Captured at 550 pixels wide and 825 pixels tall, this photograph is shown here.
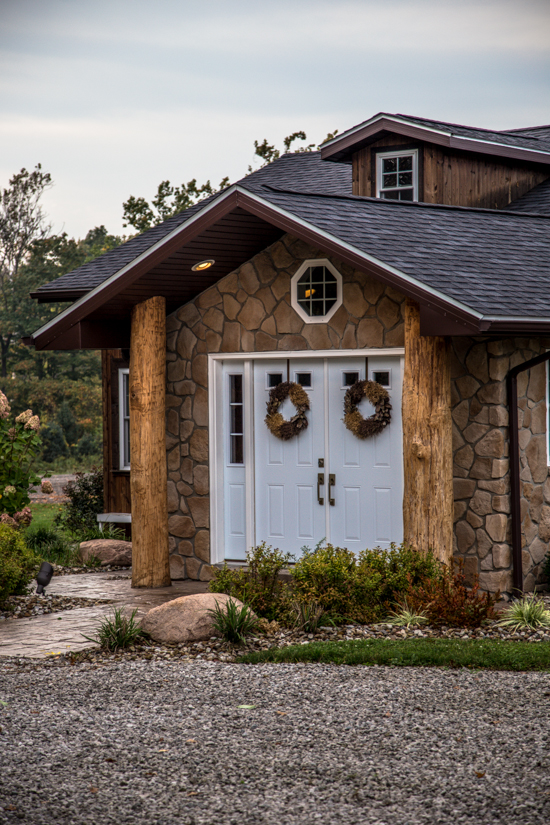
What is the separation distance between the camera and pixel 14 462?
1159 centimetres

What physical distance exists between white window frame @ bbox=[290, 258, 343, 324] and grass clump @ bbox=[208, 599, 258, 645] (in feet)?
11.6

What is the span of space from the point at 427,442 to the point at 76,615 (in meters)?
3.65

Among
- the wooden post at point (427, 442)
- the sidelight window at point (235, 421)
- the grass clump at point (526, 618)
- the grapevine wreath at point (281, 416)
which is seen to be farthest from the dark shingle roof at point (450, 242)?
the grass clump at point (526, 618)

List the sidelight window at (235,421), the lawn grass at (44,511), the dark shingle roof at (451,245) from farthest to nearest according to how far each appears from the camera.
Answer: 1. the lawn grass at (44,511)
2. the sidelight window at (235,421)
3. the dark shingle roof at (451,245)

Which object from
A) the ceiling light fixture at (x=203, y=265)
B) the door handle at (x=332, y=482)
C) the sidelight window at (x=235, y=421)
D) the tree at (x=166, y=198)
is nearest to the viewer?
the ceiling light fixture at (x=203, y=265)

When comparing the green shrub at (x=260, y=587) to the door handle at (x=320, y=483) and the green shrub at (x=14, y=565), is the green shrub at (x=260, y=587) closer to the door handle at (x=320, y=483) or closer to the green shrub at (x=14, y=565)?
the door handle at (x=320, y=483)

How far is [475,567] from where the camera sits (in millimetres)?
9070

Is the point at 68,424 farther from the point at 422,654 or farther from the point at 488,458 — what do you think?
the point at 422,654

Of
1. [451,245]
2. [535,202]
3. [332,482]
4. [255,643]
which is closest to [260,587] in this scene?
[255,643]

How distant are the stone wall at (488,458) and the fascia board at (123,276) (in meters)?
2.68

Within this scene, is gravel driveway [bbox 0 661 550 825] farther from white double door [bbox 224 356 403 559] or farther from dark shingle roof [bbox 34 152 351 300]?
dark shingle roof [bbox 34 152 351 300]

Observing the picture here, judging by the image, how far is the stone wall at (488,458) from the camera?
29.3ft

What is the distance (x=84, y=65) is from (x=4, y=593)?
20.7m

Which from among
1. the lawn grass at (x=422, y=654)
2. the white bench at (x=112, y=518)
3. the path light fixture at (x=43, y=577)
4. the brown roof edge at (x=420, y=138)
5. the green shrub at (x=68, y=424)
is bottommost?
the lawn grass at (x=422, y=654)
